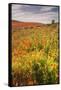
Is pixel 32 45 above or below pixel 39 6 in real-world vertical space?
below

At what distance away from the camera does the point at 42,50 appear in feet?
9.52

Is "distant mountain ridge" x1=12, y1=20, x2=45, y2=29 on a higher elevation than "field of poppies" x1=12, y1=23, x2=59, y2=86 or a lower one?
higher

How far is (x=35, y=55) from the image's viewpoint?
114 inches

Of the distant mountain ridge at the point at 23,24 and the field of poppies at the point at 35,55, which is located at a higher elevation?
the distant mountain ridge at the point at 23,24

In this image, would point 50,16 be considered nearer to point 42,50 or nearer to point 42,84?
point 42,50

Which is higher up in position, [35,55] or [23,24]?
[23,24]

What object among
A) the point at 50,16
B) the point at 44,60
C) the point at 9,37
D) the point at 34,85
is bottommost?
the point at 34,85

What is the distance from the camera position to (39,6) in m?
2.90

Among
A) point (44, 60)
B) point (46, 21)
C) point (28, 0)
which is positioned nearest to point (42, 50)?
point (44, 60)

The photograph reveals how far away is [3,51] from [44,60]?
0.39 metres

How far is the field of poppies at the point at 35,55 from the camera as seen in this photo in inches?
112

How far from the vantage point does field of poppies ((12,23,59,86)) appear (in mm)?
2836

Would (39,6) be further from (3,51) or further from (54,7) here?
(3,51)

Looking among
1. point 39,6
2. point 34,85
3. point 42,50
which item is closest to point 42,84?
point 34,85
